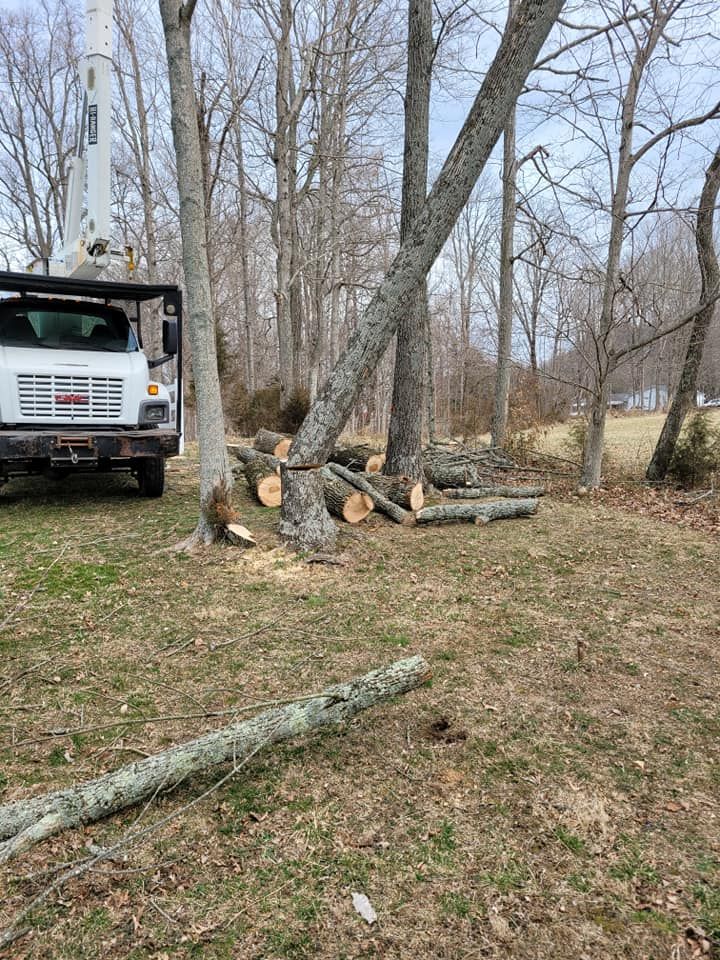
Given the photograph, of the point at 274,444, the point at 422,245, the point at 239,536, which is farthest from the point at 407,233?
the point at 274,444

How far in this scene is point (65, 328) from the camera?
273 inches

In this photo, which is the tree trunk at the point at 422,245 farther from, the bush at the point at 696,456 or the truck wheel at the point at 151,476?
the bush at the point at 696,456

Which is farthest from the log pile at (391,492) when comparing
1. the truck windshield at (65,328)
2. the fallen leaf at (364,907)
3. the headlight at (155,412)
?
the fallen leaf at (364,907)

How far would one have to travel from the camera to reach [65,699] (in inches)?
124

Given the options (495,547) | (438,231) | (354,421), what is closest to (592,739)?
(495,547)

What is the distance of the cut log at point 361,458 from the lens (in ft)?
28.7

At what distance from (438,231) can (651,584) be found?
3.81 m

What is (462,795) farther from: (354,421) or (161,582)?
(354,421)

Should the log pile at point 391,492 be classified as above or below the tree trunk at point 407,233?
below

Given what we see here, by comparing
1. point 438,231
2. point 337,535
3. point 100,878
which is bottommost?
point 100,878

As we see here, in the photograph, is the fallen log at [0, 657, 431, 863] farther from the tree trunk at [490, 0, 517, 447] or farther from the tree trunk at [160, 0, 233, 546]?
the tree trunk at [490, 0, 517, 447]

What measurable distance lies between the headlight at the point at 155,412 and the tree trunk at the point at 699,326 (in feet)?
25.5

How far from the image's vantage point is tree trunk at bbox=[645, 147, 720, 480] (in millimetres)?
8961

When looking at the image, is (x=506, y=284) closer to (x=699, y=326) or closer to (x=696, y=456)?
(x=699, y=326)
